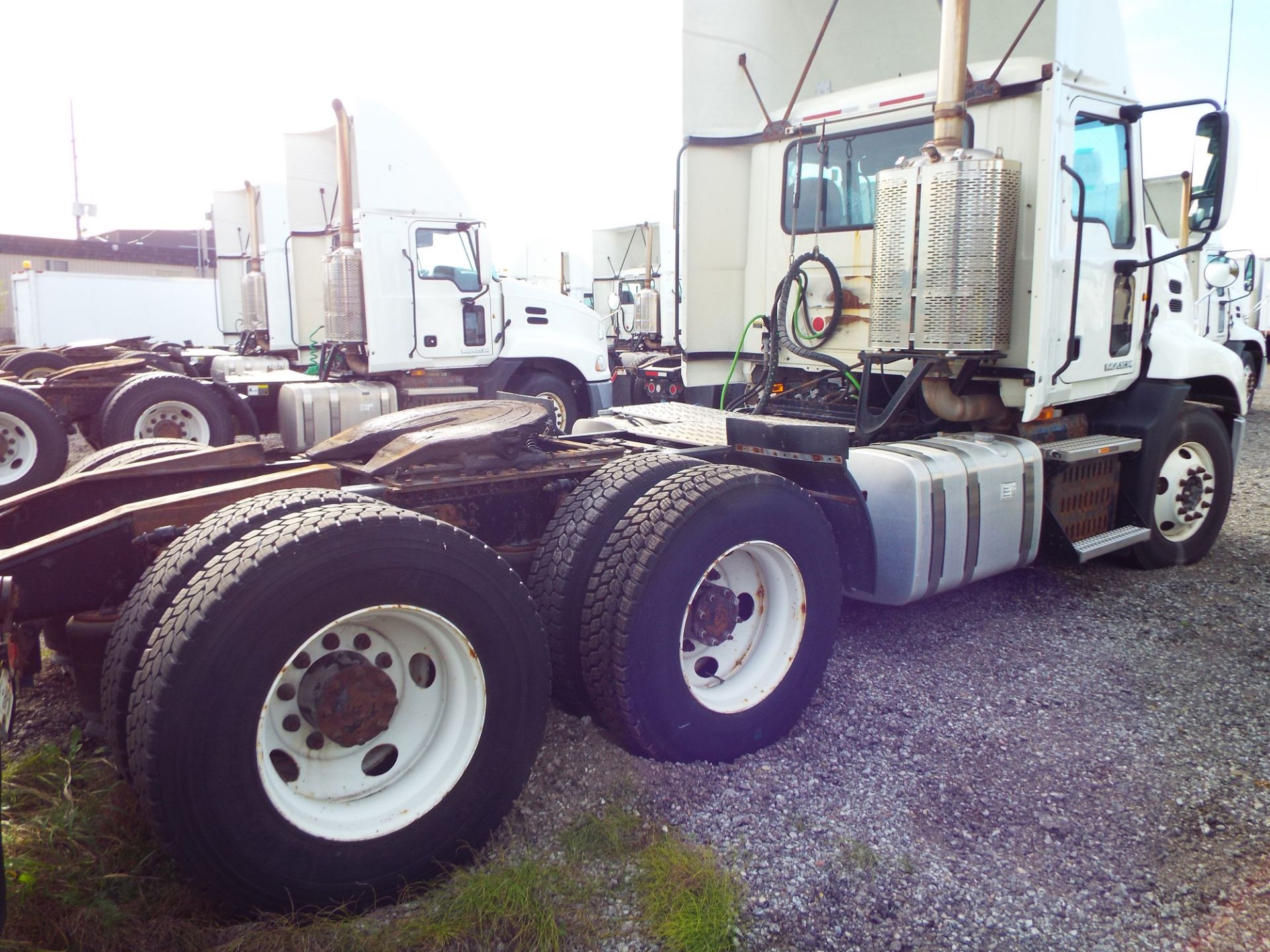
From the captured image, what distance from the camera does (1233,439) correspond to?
6402mm

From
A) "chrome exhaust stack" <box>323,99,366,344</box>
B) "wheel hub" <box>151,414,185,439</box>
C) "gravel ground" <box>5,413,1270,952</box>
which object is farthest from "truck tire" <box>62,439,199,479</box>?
"chrome exhaust stack" <box>323,99,366,344</box>

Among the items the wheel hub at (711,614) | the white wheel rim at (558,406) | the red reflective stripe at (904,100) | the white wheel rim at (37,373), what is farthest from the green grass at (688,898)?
the white wheel rim at (37,373)

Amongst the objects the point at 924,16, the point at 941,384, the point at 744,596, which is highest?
the point at 924,16

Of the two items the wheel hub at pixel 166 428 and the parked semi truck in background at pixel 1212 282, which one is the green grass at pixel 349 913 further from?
the wheel hub at pixel 166 428

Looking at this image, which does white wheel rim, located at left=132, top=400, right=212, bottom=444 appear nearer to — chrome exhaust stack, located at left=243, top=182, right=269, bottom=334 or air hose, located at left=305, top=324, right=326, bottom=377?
air hose, located at left=305, top=324, right=326, bottom=377

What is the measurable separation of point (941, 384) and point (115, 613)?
4.28 meters

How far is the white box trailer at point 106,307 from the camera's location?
2477 centimetres

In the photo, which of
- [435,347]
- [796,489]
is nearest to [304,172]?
[435,347]

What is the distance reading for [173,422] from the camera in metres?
9.58

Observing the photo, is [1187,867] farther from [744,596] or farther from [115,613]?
[115,613]

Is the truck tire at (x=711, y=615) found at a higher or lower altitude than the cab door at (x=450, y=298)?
lower

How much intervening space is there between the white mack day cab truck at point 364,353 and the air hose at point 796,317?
139 inches

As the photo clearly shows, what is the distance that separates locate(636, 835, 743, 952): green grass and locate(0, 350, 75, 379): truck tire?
10.4m

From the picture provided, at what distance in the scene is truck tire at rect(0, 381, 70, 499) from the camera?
8258 millimetres
